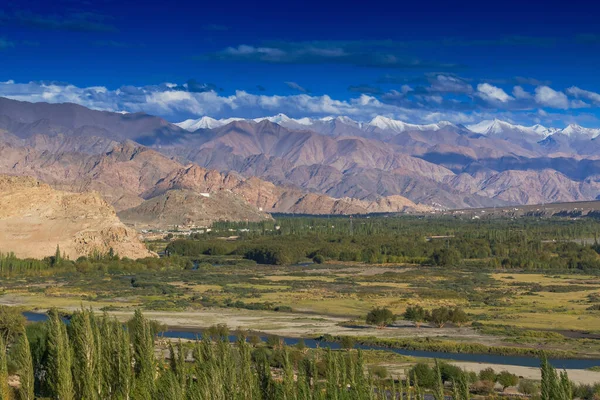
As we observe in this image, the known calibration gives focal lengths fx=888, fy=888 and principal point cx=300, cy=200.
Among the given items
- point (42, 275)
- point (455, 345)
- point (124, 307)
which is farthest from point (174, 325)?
point (42, 275)

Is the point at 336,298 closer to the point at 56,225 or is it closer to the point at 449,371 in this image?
the point at 449,371

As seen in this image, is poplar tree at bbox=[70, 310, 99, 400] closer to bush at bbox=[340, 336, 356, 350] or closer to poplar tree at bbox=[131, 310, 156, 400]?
poplar tree at bbox=[131, 310, 156, 400]

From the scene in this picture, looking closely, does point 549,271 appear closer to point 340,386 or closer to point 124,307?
point 124,307

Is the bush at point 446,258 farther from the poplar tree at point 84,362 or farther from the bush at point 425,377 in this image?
the poplar tree at point 84,362

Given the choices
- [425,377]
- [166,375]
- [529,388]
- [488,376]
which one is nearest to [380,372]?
[425,377]

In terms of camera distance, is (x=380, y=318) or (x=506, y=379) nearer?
(x=506, y=379)

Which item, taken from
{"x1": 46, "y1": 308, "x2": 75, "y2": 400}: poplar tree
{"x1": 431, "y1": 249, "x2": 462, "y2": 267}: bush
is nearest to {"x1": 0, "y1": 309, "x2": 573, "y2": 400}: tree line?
{"x1": 46, "y1": 308, "x2": 75, "y2": 400}: poplar tree
